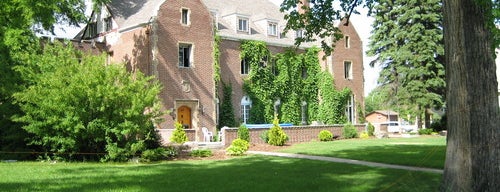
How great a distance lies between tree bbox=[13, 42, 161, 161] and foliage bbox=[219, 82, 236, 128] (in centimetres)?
1277

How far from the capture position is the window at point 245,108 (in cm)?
3237

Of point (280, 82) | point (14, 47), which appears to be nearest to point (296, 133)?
point (280, 82)

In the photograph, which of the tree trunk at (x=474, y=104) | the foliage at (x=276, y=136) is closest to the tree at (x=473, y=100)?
the tree trunk at (x=474, y=104)

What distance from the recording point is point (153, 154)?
1769 cm

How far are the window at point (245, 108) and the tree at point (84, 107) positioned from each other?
47.2 feet

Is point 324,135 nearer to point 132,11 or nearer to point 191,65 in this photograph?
point 191,65

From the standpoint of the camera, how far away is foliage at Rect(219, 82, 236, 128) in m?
31.0

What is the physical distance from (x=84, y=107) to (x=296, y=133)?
1466cm

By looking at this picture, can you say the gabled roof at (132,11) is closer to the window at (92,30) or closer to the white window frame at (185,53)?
the window at (92,30)

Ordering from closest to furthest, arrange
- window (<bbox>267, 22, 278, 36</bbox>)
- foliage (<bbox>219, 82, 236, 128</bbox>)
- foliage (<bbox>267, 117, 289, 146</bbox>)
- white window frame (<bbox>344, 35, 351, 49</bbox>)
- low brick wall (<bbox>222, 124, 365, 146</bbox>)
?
1. low brick wall (<bbox>222, 124, 365, 146</bbox>)
2. foliage (<bbox>267, 117, 289, 146</bbox>)
3. foliage (<bbox>219, 82, 236, 128</bbox>)
4. window (<bbox>267, 22, 278, 36</bbox>)
5. white window frame (<bbox>344, 35, 351, 49</bbox>)

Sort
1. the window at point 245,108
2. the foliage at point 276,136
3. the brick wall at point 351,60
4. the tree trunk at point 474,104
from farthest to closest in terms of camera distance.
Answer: the brick wall at point 351,60 → the window at point 245,108 → the foliage at point 276,136 → the tree trunk at point 474,104

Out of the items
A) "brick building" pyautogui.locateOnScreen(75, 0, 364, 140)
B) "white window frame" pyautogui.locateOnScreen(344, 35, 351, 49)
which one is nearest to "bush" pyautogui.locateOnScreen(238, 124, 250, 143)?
"brick building" pyautogui.locateOnScreen(75, 0, 364, 140)

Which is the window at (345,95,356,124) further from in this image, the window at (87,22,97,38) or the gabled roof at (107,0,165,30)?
the window at (87,22,97,38)

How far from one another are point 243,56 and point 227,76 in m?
1.92
